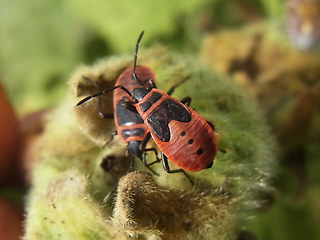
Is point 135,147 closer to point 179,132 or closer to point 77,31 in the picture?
point 179,132

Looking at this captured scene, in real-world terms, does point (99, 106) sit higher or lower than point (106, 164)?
higher

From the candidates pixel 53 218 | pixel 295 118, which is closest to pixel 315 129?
pixel 295 118

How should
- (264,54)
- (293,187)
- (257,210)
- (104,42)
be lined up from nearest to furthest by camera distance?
(257,210) → (293,187) → (264,54) → (104,42)

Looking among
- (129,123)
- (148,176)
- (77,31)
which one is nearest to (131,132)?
(129,123)

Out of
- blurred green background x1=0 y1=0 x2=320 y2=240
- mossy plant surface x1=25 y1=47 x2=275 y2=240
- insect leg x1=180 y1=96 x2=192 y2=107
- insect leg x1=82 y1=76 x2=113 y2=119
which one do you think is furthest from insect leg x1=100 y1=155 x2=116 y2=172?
blurred green background x1=0 y1=0 x2=320 y2=240

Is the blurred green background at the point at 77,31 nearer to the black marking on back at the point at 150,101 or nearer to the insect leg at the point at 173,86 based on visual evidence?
the insect leg at the point at 173,86

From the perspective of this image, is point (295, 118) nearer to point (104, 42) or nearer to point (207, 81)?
point (207, 81)
